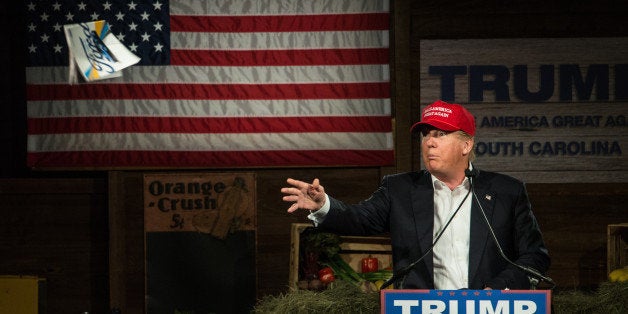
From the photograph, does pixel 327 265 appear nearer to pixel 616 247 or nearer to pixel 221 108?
pixel 221 108

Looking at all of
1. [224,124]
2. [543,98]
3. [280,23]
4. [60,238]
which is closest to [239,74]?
[224,124]

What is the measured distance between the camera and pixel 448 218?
141 inches

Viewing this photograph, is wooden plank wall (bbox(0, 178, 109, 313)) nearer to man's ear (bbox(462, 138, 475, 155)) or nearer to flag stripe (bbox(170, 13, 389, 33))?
flag stripe (bbox(170, 13, 389, 33))

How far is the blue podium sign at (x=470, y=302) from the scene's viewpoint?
2.83m

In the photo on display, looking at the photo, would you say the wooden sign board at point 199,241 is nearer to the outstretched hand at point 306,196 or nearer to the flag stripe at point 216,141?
the flag stripe at point 216,141

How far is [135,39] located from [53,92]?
2.84ft

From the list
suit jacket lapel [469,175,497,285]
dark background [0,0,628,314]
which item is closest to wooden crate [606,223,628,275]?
dark background [0,0,628,314]

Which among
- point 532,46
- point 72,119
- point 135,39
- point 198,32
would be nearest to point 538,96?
point 532,46

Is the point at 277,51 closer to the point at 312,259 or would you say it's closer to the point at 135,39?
the point at 135,39

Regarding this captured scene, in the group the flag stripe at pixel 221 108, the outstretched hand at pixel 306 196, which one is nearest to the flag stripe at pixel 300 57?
the flag stripe at pixel 221 108

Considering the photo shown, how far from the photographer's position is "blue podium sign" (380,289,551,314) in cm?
283

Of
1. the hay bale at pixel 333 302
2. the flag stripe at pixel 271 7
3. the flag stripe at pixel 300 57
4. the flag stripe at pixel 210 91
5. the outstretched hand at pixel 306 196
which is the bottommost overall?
the hay bale at pixel 333 302

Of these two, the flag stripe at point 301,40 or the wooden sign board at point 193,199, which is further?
the wooden sign board at point 193,199

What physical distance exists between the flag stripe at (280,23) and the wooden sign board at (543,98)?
54 cm
